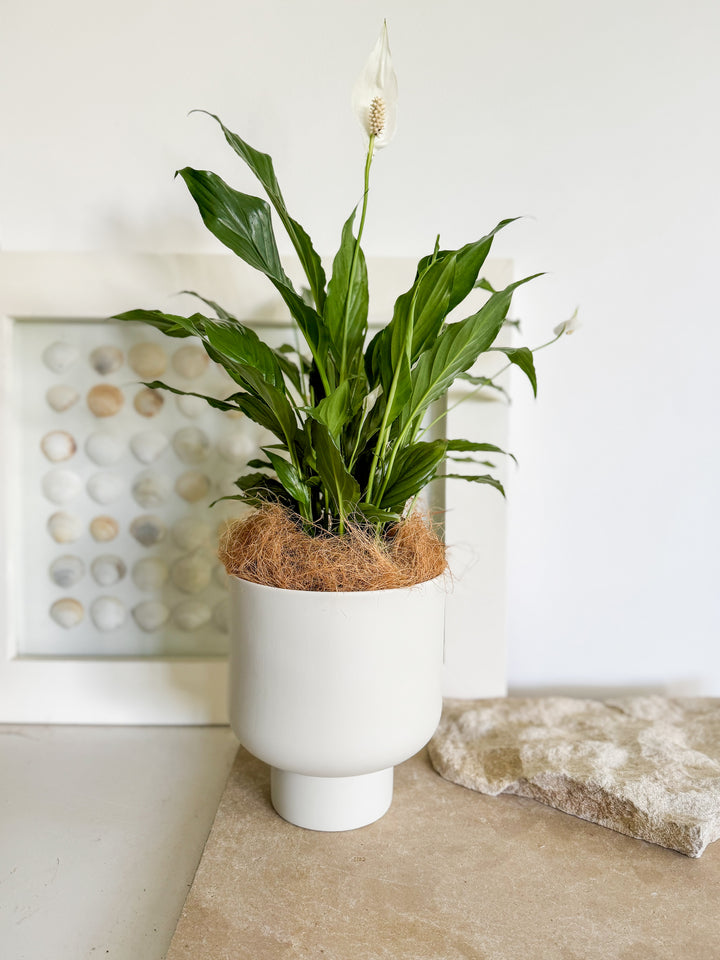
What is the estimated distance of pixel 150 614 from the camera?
33.4 inches

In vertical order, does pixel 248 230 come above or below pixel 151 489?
above

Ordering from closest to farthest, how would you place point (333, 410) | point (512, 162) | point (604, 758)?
point (333, 410)
point (604, 758)
point (512, 162)

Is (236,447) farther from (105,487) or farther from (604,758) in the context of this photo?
(604,758)

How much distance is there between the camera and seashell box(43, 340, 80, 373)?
82cm

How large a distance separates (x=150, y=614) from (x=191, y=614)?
0.17 ft

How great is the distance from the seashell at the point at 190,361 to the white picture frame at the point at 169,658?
0.17 feet

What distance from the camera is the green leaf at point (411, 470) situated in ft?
1.88

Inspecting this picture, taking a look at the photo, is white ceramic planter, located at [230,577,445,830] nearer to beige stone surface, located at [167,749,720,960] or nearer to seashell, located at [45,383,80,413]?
beige stone surface, located at [167,749,720,960]

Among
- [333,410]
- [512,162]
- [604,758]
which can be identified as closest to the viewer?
[333,410]

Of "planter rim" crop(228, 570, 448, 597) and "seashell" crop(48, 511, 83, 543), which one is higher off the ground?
"seashell" crop(48, 511, 83, 543)

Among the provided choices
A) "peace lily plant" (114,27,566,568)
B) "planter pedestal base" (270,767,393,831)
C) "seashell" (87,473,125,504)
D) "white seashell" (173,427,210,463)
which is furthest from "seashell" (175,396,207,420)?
"planter pedestal base" (270,767,393,831)

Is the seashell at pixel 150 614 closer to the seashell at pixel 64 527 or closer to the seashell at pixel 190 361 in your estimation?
the seashell at pixel 64 527

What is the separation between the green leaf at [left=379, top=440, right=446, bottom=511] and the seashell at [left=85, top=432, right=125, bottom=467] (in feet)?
1.32

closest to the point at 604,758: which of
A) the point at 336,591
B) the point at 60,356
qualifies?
the point at 336,591
